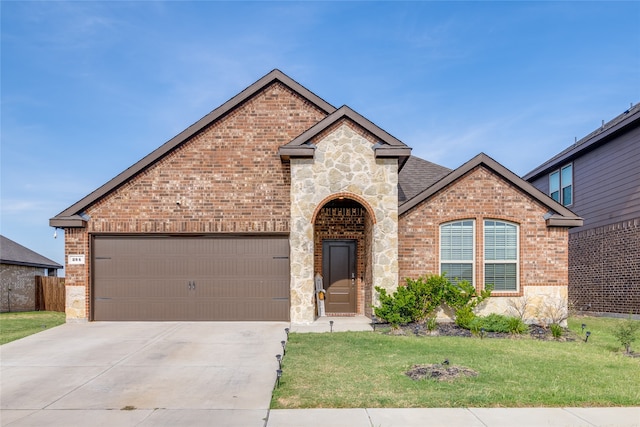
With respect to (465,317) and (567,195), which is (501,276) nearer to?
(465,317)

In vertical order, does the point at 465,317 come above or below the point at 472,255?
below

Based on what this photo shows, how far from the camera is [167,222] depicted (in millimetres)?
13758

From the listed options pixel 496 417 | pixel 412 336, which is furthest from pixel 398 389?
pixel 412 336

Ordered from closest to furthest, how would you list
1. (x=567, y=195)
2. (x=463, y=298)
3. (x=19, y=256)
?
(x=463, y=298)
(x=567, y=195)
(x=19, y=256)

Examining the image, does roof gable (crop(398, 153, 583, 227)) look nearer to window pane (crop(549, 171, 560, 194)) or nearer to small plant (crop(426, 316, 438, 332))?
small plant (crop(426, 316, 438, 332))

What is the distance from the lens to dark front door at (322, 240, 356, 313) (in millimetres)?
14852

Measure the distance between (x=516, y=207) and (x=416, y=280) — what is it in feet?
11.4

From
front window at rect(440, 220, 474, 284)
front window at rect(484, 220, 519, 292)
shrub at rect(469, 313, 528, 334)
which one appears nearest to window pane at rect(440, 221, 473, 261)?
front window at rect(440, 220, 474, 284)

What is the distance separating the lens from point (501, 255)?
1342cm

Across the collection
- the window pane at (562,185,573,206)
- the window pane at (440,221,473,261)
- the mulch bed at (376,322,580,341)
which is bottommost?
the mulch bed at (376,322,580,341)

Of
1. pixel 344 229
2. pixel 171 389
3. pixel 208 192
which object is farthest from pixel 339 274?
pixel 171 389

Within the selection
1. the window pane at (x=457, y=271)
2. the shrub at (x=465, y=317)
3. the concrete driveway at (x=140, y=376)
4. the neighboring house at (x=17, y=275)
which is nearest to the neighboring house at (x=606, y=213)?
the window pane at (x=457, y=271)

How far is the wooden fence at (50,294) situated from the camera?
21.5m

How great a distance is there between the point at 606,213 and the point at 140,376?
56.3ft
